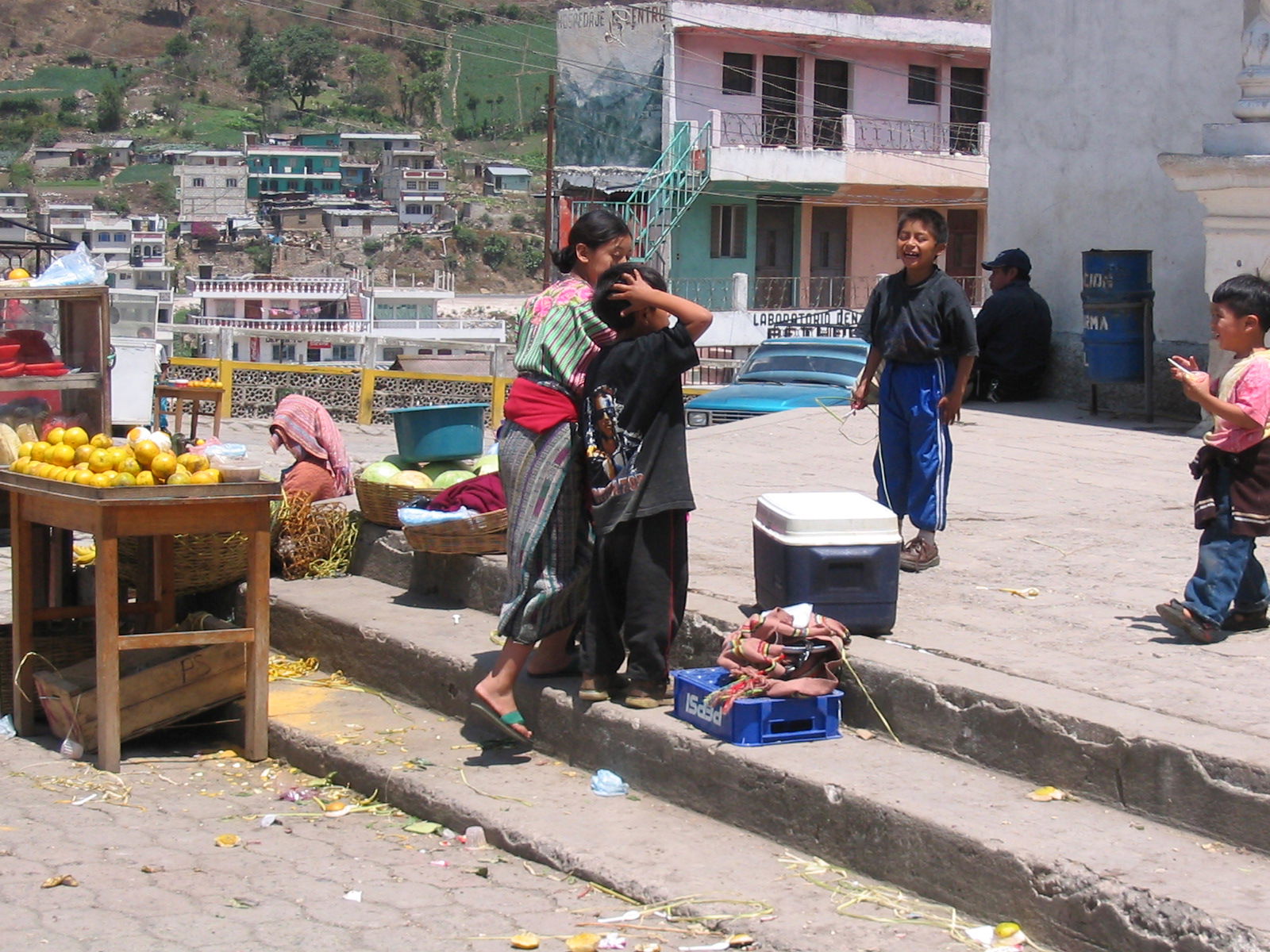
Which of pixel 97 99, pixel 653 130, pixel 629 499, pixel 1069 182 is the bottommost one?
pixel 629 499

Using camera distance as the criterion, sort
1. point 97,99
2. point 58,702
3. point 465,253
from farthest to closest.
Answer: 1. point 97,99
2. point 465,253
3. point 58,702

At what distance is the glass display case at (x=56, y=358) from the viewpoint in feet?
22.4

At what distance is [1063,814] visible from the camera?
403cm

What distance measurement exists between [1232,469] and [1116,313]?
680 centimetres

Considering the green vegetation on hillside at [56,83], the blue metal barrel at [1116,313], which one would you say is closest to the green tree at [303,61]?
the green vegetation on hillside at [56,83]

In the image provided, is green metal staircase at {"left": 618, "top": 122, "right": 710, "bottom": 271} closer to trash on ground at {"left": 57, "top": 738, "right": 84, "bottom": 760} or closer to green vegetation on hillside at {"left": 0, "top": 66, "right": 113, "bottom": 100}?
trash on ground at {"left": 57, "top": 738, "right": 84, "bottom": 760}

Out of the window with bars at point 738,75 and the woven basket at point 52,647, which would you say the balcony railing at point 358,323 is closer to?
the window with bars at point 738,75

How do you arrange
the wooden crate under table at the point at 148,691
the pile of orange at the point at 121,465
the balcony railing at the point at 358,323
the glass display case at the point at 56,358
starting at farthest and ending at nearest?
the balcony railing at the point at 358,323 → the glass display case at the point at 56,358 → the wooden crate under table at the point at 148,691 → the pile of orange at the point at 121,465

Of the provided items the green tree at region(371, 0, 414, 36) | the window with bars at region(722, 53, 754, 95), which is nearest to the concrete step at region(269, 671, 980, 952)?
the window with bars at region(722, 53, 754, 95)

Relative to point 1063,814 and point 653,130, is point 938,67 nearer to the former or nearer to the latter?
point 653,130

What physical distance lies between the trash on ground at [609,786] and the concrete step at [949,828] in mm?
42

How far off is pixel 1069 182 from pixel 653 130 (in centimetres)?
2589

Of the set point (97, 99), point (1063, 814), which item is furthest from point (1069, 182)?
point (97, 99)

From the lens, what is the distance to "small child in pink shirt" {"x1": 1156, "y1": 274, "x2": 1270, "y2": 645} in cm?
486
